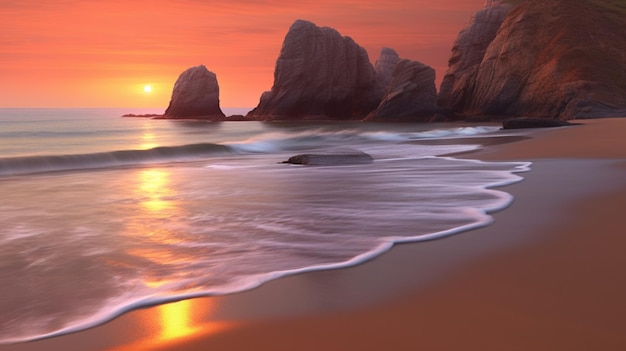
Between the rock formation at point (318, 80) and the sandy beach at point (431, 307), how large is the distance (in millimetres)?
75738

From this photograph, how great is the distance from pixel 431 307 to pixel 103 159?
1905 cm

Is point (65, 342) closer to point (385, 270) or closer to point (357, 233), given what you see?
point (385, 270)

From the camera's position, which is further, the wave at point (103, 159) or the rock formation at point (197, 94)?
the rock formation at point (197, 94)

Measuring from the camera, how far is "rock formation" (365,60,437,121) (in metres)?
65.1

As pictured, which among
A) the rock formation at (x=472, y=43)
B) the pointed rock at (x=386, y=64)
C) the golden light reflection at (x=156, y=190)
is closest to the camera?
the golden light reflection at (x=156, y=190)

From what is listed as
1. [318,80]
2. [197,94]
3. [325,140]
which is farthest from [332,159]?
[197,94]

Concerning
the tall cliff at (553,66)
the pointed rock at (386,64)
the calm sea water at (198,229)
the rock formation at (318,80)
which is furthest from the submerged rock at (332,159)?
the pointed rock at (386,64)

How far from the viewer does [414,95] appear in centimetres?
6538

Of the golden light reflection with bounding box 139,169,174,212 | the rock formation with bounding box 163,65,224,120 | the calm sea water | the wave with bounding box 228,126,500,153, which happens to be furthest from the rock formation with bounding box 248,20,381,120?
the calm sea water

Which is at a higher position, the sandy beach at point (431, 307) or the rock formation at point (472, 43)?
the rock formation at point (472, 43)

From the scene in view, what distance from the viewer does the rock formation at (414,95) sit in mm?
65062

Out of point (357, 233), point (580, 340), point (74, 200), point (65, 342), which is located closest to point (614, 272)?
point (580, 340)

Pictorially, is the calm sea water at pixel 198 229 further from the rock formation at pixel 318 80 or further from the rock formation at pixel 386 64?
the rock formation at pixel 386 64

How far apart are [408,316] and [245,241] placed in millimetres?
2653
